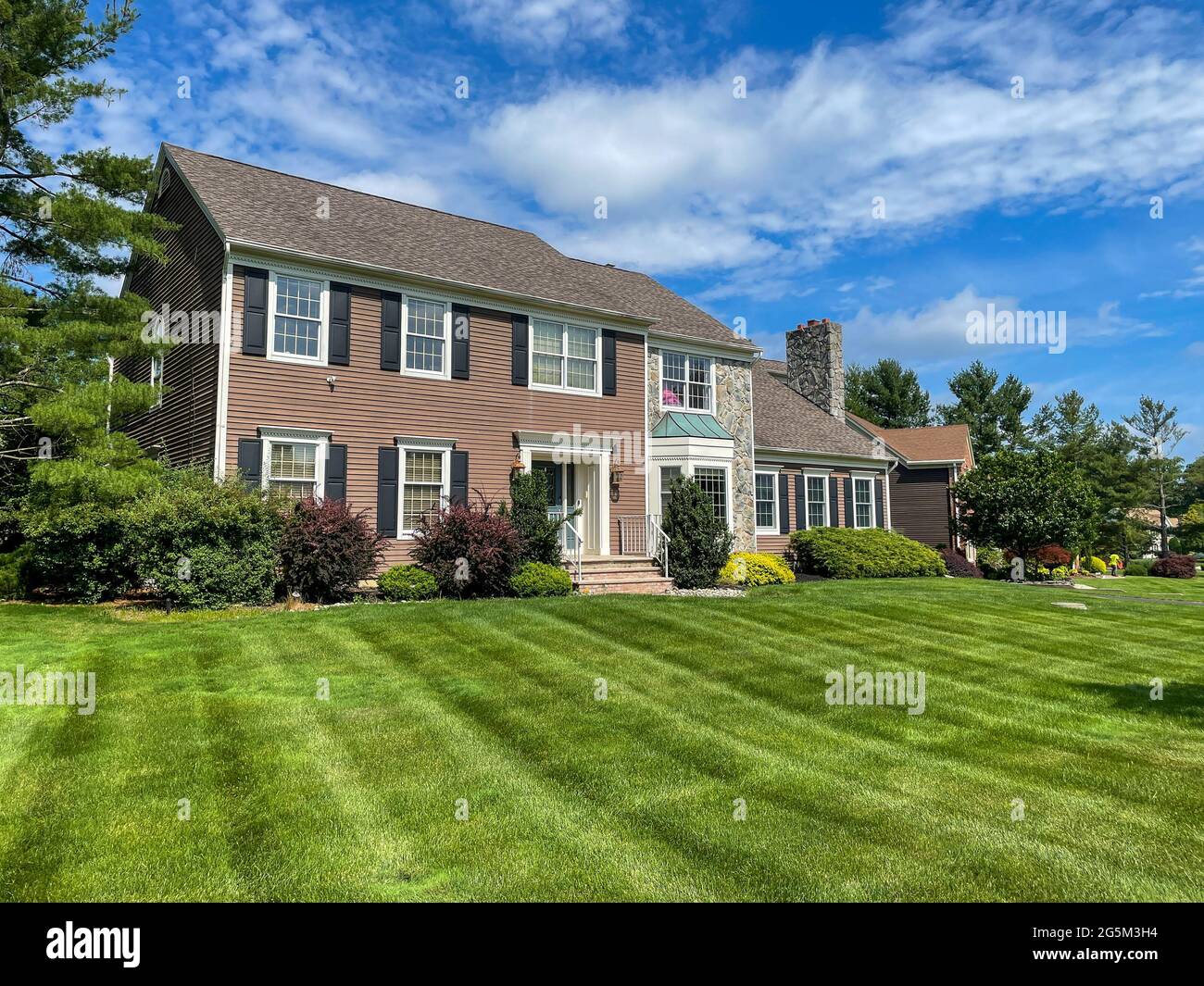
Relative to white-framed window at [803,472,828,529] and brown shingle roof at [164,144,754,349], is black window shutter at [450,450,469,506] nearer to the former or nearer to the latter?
brown shingle roof at [164,144,754,349]

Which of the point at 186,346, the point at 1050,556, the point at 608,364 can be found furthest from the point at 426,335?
the point at 1050,556

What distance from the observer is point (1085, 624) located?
38.1 feet

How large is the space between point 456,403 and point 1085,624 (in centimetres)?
1207

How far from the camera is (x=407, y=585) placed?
12867mm

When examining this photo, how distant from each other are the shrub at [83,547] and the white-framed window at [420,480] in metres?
4.69

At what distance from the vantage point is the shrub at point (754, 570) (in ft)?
59.1

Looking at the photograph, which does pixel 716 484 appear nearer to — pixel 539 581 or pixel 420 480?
pixel 539 581

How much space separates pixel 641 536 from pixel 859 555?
7196 mm

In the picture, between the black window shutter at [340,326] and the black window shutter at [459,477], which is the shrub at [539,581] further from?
the black window shutter at [340,326]

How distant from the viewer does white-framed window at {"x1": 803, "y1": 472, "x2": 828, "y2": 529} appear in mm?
23469

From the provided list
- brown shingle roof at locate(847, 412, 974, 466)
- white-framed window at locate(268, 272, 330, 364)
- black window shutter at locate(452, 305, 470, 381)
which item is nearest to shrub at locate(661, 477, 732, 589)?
black window shutter at locate(452, 305, 470, 381)

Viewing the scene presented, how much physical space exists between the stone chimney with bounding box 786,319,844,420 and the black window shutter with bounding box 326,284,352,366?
60.7 feet
